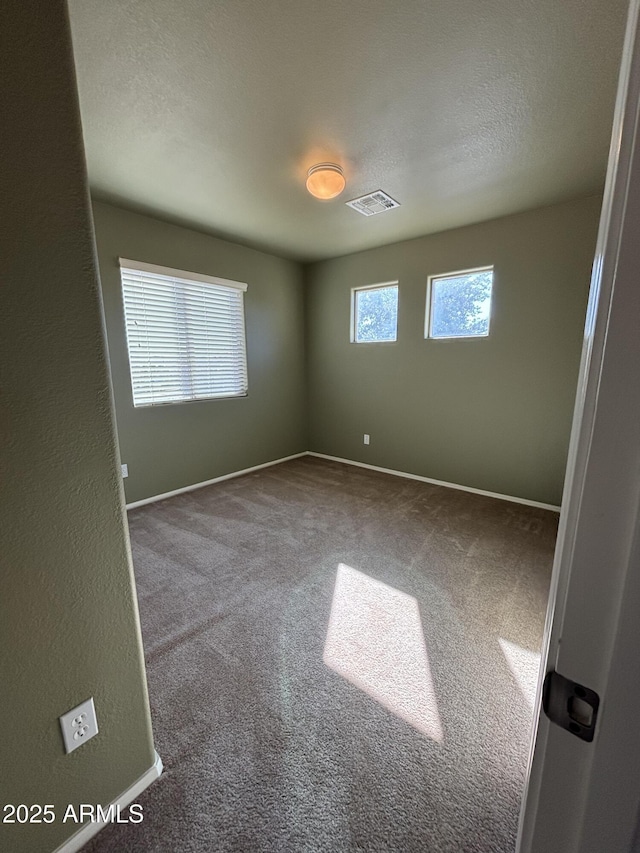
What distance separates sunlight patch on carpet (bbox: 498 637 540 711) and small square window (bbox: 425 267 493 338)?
2.63 meters

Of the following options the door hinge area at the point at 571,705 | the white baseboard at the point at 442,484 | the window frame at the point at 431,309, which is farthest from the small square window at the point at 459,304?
the door hinge area at the point at 571,705

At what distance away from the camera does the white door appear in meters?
0.31

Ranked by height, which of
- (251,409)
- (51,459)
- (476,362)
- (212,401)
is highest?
(476,362)

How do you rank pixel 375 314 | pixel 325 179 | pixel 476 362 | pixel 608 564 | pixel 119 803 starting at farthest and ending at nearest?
pixel 375 314 < pixel 476 362 < pixel 325 179 < pixel 119 803 < pixel 608 564

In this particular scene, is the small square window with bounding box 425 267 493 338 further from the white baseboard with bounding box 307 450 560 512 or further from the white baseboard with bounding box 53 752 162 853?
the white baseboard with bounding box 53 752 162 853

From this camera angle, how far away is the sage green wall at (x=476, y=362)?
114 inches

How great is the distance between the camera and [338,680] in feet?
4.83

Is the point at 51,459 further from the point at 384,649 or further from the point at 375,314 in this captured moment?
the point at 375,314

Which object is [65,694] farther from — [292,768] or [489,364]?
[489,364]

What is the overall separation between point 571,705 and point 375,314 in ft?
13.3

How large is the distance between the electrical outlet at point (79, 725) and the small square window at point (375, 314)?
3748 mm

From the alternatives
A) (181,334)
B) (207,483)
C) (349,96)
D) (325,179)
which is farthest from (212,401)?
(349,96)

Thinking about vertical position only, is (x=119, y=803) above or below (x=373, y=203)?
below

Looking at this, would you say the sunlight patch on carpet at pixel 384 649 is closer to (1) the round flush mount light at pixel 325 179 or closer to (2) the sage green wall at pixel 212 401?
(2) the sage green wall at pixel 212 401
